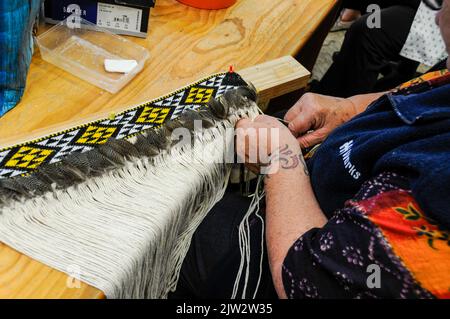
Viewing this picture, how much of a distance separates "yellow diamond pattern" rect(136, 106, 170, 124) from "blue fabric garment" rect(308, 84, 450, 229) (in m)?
0.30

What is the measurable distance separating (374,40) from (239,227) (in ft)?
3.93

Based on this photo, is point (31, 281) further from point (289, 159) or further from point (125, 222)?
point (289, 159)

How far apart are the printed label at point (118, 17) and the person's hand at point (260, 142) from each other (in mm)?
356

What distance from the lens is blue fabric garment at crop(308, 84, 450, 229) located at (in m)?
0.56

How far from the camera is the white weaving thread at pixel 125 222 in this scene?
635 millimetres

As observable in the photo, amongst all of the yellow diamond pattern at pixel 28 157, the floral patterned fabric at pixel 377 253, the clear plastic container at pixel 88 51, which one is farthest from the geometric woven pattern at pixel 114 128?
the floral patterned fabric at pixel 377 253

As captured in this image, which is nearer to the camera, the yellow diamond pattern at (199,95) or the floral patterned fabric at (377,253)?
the floral patterned fabric at (377,253)

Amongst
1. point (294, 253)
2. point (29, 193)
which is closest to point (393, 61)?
point (294, 253)

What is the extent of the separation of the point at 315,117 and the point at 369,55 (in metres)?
0.95

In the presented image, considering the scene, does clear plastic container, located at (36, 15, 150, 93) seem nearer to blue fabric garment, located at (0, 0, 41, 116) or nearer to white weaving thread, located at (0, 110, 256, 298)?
blue fabric garment, located at (0, 0, 41, 116)

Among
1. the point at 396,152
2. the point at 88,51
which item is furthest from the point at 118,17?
the point at 396,152

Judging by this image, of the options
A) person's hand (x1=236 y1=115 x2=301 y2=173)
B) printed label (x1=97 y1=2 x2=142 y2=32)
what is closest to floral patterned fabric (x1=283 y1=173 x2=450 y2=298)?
person's hand (x1=236 y1=115 x2=301 y2=173)

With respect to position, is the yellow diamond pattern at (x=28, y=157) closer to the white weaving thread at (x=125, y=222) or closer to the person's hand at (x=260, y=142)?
the white weaving thread at (x=125, y=222)
